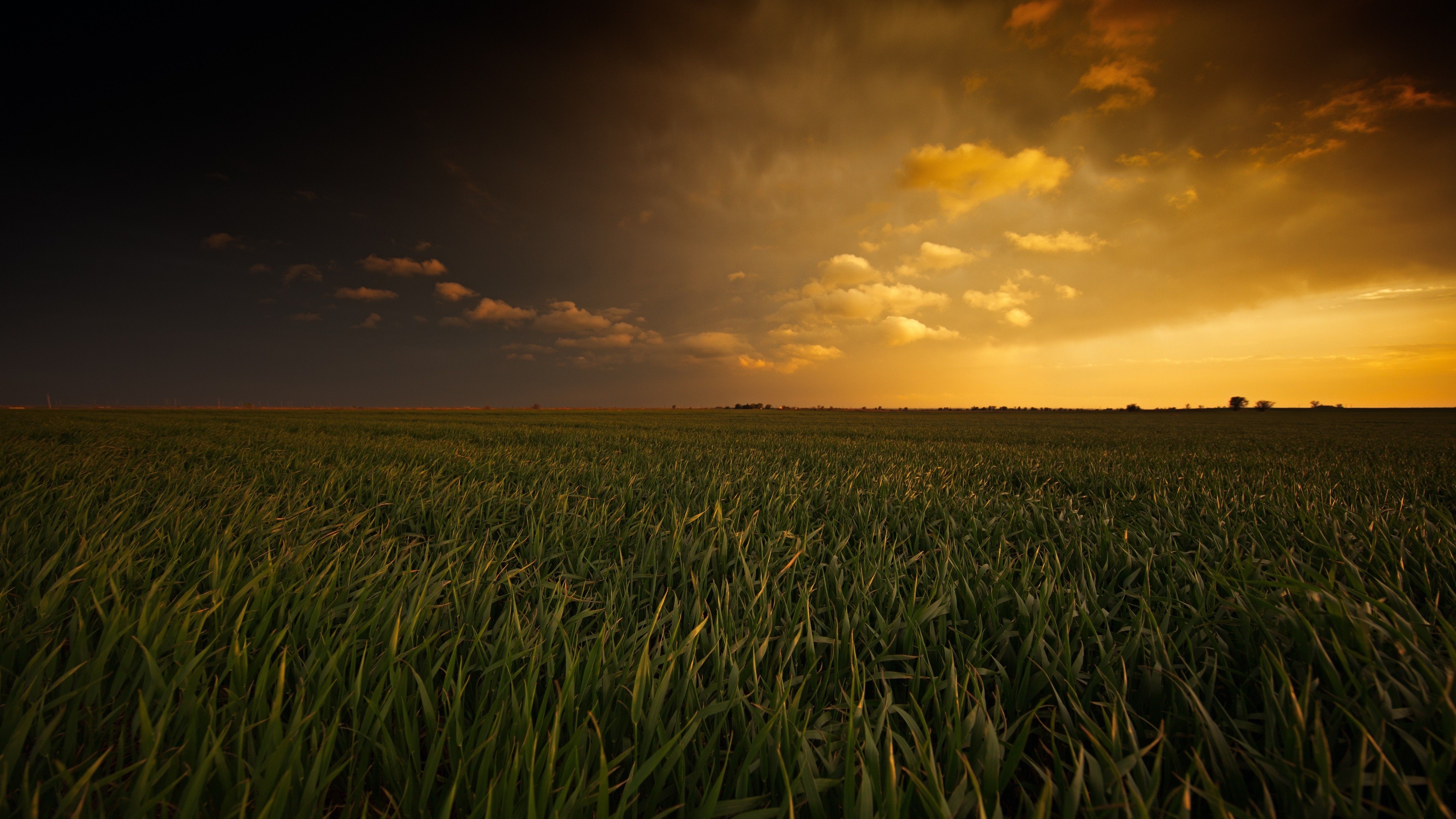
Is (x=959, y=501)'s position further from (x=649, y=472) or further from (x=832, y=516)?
(x=649, y=472)

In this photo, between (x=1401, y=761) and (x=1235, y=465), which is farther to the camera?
(x=1235, y=465)

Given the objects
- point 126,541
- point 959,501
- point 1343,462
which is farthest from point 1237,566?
point 1343,462

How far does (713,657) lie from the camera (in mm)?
1462

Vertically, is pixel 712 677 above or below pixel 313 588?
below

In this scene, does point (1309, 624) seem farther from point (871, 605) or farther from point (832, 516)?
point (832, 516)

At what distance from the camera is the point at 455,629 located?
1589 millimetres

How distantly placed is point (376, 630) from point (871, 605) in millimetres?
1655

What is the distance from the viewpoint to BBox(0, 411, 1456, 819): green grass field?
909 mm

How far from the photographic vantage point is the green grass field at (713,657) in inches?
35.8

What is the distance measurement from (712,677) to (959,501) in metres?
2.71

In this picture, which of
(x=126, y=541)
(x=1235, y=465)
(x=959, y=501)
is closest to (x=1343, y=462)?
(x=1235, y=465)

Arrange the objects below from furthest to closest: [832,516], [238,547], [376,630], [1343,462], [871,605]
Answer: [1343,462] < [832,516] < [238,547] < [871,605] < [376,630]

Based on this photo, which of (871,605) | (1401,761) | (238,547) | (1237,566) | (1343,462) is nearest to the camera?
(1401,761)

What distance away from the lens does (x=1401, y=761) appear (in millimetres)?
1023
